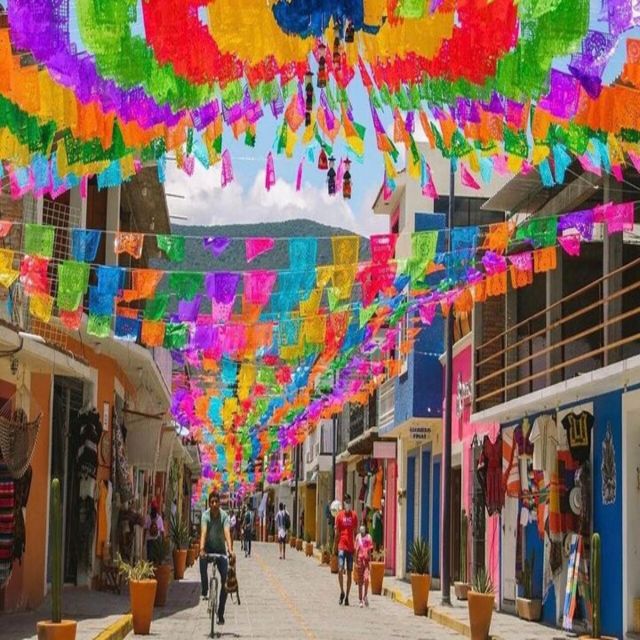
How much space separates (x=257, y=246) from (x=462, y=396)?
12.2 meters

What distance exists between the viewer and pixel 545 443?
19.8 meters

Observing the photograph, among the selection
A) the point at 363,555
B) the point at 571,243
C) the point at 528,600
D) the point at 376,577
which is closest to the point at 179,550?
the point at 376,577

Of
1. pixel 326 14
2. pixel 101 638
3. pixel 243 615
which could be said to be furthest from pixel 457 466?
pixel 326 14

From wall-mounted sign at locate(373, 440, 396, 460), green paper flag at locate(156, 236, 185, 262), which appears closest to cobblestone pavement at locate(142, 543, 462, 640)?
wall-mounted sign at locate(373, 440, 396, 460)

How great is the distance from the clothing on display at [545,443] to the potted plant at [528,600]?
170 centimetres

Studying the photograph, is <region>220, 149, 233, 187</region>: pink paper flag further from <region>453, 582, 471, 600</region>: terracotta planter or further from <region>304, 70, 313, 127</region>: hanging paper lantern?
<region>453, 582, 471, 600</region>: terracotta planter

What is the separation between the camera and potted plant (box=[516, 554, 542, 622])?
20094mm

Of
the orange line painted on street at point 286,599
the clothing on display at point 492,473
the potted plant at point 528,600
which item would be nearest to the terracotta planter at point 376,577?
the orange line painted on street at point 286,599

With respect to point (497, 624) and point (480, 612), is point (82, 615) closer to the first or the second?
point (480, 612)

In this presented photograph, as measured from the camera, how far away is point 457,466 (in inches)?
1103

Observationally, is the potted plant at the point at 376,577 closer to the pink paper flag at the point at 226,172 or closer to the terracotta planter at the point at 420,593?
the terracotta planter at the point at 420,593

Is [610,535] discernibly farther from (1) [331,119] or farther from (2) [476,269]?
(1) [331,119]

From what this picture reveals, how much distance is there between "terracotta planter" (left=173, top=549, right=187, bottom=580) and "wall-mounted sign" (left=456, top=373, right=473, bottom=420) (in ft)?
24.9

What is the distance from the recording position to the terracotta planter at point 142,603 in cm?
1673
